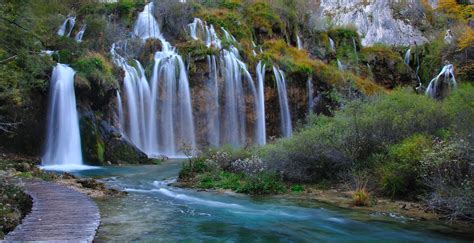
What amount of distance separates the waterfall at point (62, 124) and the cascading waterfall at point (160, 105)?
5.94m

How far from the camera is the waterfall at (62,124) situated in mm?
23891

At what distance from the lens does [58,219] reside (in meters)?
8.23

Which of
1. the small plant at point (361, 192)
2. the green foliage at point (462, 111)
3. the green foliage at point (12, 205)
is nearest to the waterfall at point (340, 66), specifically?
the green foliage at point (462, 111)

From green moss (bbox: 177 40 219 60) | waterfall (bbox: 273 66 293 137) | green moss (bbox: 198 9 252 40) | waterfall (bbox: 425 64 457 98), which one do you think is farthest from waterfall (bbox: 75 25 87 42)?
waterfall (bbox: 425 64 457 98)

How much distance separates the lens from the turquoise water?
952 cm

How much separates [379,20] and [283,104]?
38.6 meters

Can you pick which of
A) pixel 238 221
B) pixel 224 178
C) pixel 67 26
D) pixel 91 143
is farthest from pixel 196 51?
pixel 238 221

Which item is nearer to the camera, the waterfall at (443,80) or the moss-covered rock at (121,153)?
the moss-covered rock at (121,153)

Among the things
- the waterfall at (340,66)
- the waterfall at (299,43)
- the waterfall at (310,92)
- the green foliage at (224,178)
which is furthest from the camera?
the waterfall at (299,43)

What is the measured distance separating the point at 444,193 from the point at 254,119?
25.1 metres

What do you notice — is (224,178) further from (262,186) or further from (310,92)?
(310,92)

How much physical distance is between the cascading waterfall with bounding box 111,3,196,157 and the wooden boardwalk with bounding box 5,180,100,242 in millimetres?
20305

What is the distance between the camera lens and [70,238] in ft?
23.2

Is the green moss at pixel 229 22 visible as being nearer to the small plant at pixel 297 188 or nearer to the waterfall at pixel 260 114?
the waterfall at pixel 260 114
